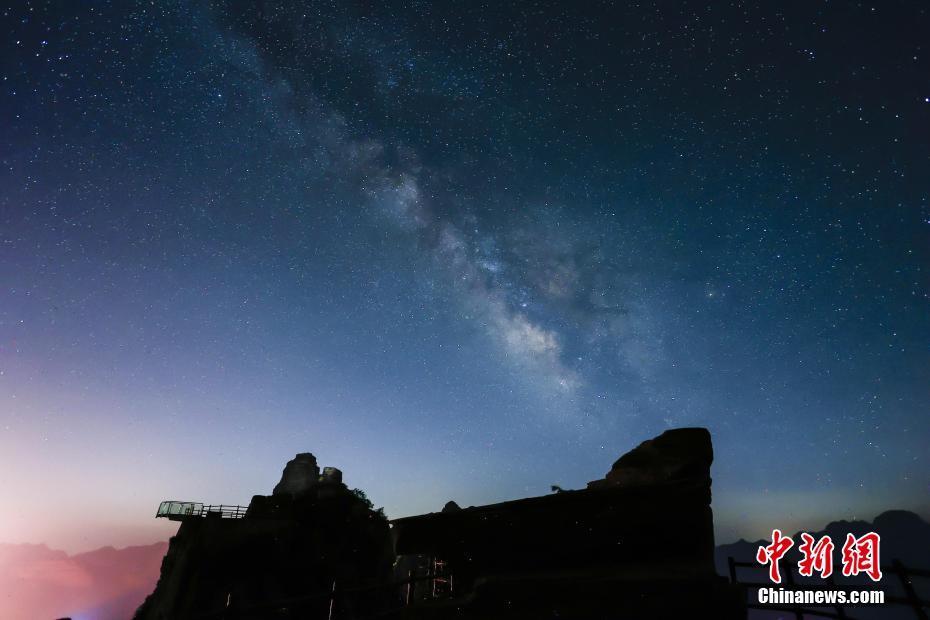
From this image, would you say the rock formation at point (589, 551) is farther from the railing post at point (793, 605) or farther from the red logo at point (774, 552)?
the red logo at point (774, 552)

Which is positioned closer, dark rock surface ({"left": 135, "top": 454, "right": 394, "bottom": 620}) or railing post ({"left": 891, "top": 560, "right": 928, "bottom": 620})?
railing post ({"left": 891, "top": 560, "right": 928, "bottom": 620})

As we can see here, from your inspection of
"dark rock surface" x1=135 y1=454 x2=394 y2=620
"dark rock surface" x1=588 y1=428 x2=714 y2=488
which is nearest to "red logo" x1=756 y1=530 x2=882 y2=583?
"dark rock surface" x1=588 y1=428 x2=714 y2=488

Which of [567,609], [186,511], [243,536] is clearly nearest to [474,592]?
[567,609]

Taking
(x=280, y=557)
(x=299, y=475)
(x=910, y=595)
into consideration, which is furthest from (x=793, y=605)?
(x=299, y=475)

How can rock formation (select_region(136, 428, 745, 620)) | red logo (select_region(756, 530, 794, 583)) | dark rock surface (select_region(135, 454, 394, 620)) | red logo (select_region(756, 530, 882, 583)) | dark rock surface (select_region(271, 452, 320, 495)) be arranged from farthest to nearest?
dark rock surface (select_region(271, 452, 320, 495)) → dark rock surface (select_region(135, 454, 394, 620)) → red logo (select_region(756, 530, 794, 583)) → red logo (select_region(756, 530, 882, 583)) → rock formation (select_region(136, 428, 745, 620))

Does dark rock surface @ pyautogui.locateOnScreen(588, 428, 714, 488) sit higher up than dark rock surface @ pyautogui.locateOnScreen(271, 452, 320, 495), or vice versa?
dark rock surface @ pyautogui.locateOnScreen(588, 428, 714, 488)

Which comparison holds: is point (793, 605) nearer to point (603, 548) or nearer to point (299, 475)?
point (603, 548)

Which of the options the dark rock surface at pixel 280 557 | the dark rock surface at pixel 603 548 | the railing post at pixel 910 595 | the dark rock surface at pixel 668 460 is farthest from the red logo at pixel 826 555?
the dark rock surface at pixel 280 557

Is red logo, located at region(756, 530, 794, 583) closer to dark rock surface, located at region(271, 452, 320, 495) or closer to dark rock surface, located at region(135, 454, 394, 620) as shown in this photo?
dark rock surface, located at region(135, 454, 394, 620)

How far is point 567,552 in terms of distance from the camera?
925cm

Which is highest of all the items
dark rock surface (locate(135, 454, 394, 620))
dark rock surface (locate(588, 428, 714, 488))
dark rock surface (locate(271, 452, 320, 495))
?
dark rock surface (locate(588, 428, 714, 488))

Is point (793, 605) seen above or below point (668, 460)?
below

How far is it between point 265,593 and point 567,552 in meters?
29.2

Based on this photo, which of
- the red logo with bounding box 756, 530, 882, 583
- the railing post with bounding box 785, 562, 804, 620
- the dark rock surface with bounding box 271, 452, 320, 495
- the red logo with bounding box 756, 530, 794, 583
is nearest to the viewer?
the railing post with bounding box 785, 562, 804, 620
